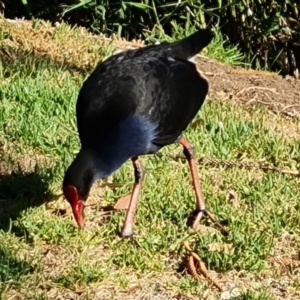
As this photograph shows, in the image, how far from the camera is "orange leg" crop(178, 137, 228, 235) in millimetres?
5109

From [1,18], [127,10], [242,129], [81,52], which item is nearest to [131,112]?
[242,129]

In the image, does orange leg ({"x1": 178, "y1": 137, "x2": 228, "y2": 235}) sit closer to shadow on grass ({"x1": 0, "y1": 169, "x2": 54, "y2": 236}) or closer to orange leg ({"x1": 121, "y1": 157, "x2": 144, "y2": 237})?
orange leg ({"x1": 121, "y1": 157, "x2": 144, "y2": 237})

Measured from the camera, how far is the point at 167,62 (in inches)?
213

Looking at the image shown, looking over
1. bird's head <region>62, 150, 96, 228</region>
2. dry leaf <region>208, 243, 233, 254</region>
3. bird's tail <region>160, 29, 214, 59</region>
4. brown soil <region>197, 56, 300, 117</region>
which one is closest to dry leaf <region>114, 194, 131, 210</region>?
bird's head <region>62, 150, 96, 228</region>

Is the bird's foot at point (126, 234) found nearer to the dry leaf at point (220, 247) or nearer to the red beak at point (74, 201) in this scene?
the red beak at point (74, 201)

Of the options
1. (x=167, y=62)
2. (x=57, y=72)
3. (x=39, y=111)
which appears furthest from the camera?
(x=57, y=72)

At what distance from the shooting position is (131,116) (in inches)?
199

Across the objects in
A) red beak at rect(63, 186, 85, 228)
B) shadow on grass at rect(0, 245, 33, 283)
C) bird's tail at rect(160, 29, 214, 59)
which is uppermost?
bird's tail at rect(160, 29, 214, 59)

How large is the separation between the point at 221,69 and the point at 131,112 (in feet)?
9.27

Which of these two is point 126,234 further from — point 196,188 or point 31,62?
point 31,62

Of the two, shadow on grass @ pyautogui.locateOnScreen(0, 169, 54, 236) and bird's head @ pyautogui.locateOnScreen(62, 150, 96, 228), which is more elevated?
bird's head @ pyautogui.locateOnScreen(62, 150, 96, 228)

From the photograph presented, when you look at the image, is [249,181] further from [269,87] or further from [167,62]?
[269,87]

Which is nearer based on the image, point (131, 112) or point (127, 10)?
point (131, 112)

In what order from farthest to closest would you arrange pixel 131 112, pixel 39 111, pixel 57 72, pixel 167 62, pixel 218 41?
pixel 218 41
pixel 57 72
pixel 39 111
pixel 167 62
pixel 131 112
